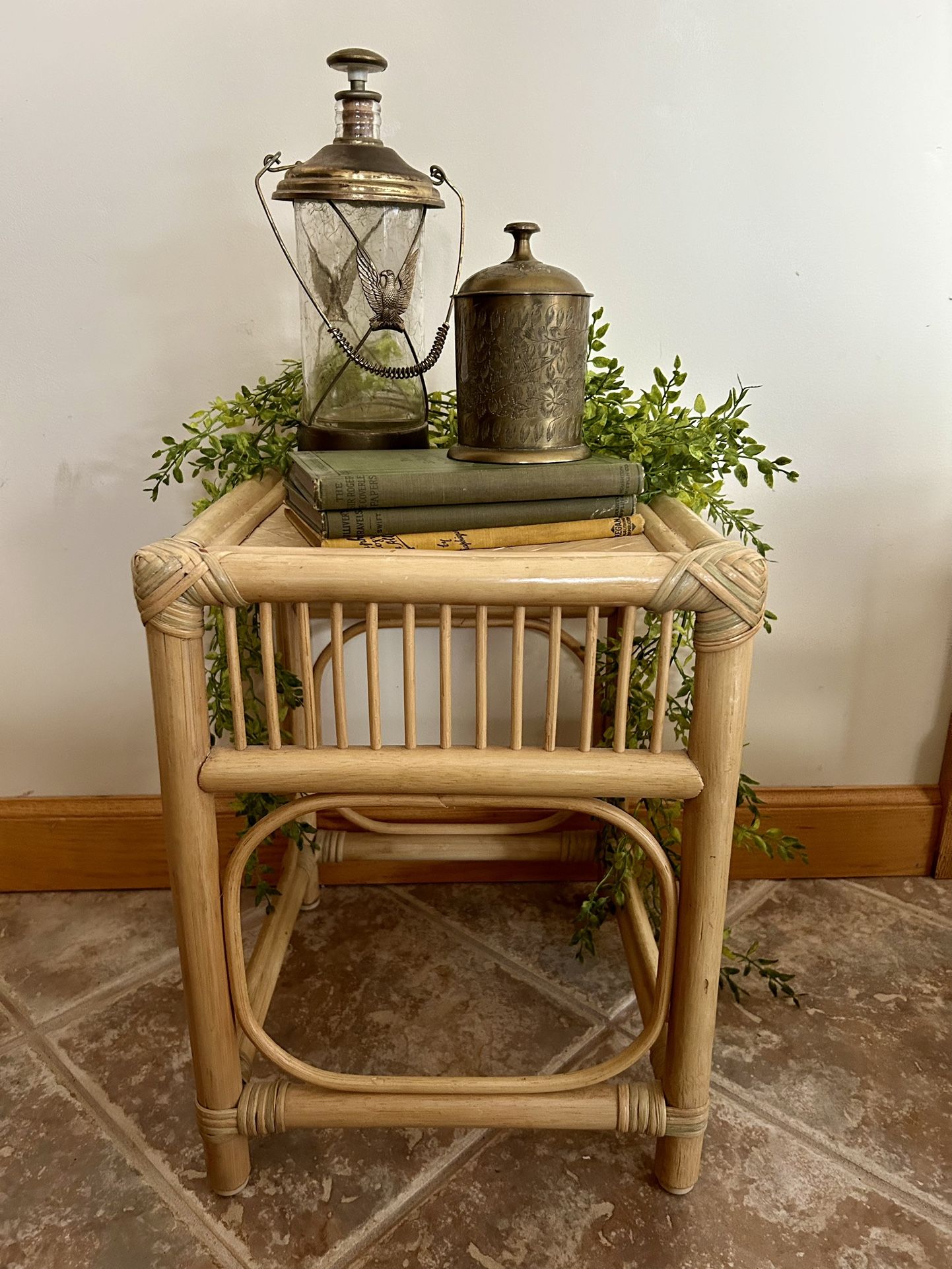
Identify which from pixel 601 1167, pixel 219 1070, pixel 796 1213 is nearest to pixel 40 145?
pixel 219 1070

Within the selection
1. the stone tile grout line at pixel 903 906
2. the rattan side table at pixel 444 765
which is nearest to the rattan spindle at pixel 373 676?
the rattan side table at pixel 444 765

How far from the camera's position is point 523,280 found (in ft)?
2.75

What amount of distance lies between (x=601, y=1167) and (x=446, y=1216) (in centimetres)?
16

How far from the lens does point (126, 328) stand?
1166 mm

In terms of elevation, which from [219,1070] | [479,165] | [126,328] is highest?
[479,165]

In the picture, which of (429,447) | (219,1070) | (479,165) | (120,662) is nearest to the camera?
(219,1070)

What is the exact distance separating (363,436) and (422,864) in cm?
69

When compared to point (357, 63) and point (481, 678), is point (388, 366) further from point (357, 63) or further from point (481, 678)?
point (481, 678)

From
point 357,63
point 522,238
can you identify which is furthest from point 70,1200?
point 357,63

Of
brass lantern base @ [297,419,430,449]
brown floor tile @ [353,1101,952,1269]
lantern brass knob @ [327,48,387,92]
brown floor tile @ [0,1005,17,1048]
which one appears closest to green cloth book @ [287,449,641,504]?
brass lantern base @ [297,419,430,449]

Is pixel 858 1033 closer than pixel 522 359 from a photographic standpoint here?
No

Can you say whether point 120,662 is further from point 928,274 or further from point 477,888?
point 928,274

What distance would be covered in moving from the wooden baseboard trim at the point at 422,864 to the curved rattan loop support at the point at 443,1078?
1.74 ft

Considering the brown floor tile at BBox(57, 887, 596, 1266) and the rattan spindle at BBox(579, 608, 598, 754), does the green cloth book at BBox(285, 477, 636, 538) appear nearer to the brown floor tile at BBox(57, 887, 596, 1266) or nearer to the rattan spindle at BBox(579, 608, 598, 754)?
the rattan spindle at BBox(579, 608, 598, 754)
